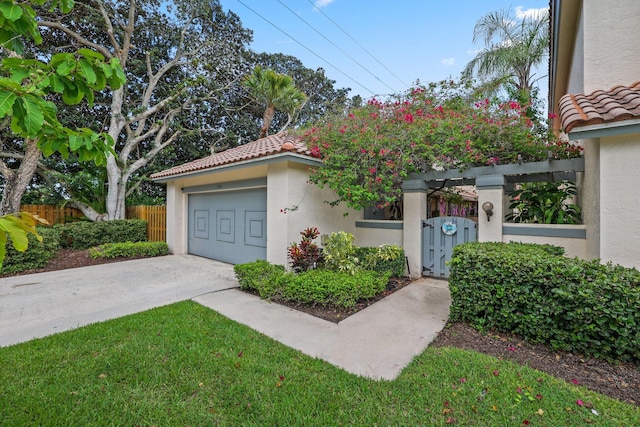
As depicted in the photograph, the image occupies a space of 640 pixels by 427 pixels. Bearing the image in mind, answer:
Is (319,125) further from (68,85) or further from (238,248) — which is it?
(68,85)

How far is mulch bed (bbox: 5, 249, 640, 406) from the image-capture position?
3053mm

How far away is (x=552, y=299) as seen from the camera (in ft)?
12.1

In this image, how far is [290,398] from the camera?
2863mm

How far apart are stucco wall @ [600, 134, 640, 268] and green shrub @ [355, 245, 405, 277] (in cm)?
381

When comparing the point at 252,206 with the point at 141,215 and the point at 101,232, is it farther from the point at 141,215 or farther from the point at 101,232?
the point at 141,215

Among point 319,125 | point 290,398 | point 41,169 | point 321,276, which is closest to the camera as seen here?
point 290,398

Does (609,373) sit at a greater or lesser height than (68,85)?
lesser

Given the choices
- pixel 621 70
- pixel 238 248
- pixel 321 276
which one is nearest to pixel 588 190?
pixel 621 70

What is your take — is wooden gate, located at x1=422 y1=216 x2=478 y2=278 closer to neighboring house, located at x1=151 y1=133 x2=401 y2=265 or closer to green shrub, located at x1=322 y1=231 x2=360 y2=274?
neighboring house, located at x1=151 y1=133 x2=401 y2=265

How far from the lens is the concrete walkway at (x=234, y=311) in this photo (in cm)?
388

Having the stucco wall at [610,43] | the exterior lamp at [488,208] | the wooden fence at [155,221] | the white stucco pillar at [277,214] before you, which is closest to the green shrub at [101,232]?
the wooden fence at [155,221]

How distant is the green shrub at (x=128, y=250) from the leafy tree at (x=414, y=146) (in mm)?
7539

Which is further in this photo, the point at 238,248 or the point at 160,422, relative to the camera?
the point at 238,248

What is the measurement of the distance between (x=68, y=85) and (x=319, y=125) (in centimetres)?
635
